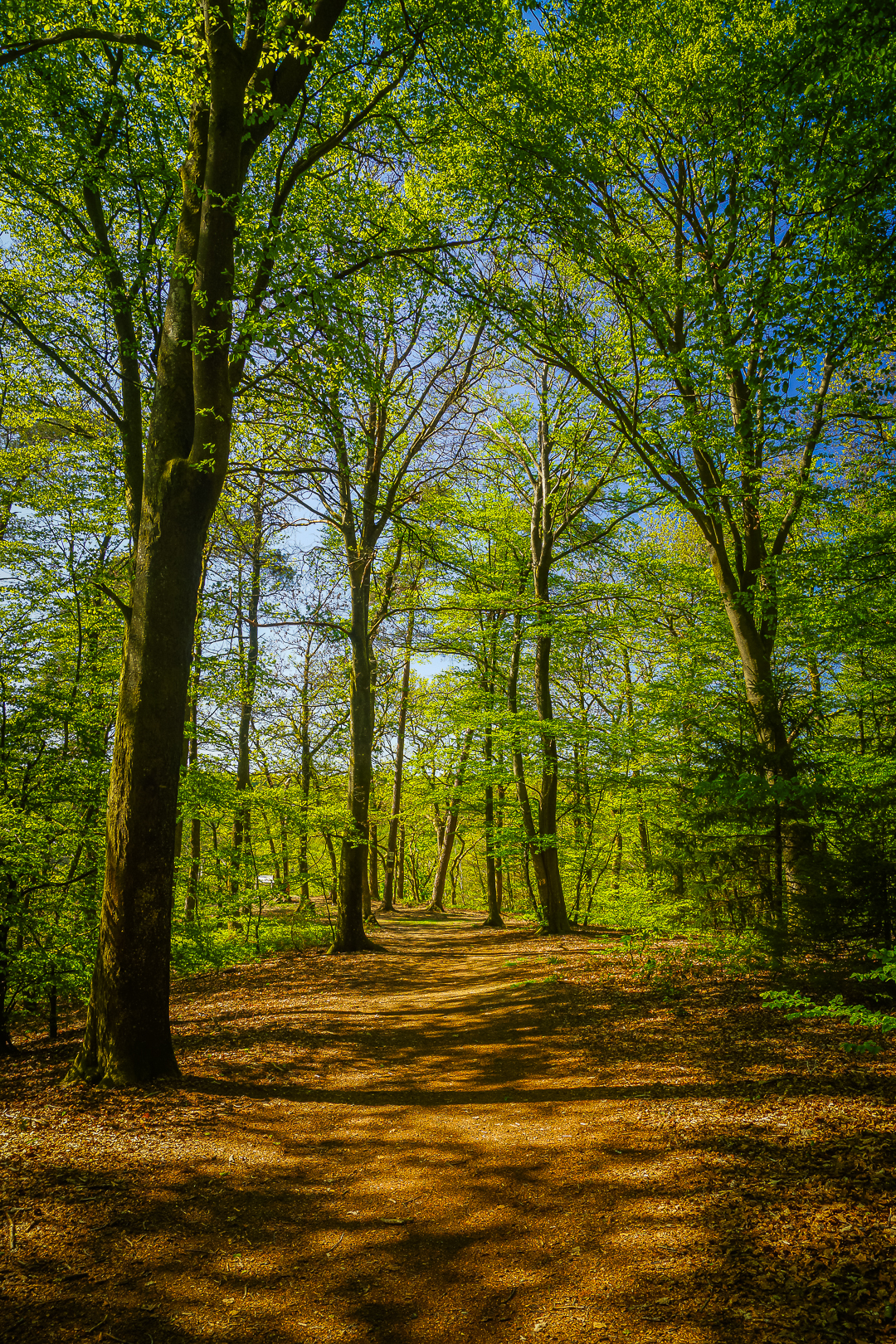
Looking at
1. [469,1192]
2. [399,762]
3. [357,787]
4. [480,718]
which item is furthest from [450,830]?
[469,1192]

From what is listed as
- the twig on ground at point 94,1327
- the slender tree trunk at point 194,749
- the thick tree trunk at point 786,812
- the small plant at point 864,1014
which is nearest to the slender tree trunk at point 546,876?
the thick tree trunk at point 786,812

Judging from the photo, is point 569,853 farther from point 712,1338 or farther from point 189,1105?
point 712,1338

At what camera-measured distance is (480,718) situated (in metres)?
14.1

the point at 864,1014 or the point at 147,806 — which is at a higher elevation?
the point at 147,806

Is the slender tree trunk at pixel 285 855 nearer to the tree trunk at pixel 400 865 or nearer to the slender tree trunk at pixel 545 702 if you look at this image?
the slender tree trunk at pixel 545 702

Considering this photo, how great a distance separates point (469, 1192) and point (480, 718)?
10.9 meters

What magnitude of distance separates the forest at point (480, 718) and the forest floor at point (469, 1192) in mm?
27

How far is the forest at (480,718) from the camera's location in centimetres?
286

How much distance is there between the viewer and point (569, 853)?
15.2 meters

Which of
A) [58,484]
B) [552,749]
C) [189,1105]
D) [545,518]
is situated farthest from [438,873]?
[189,1105]

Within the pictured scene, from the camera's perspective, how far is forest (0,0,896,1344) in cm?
286

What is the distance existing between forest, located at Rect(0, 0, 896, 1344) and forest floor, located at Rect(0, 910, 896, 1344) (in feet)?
0.09

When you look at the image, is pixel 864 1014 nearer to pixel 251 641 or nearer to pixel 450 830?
pixel 251 641

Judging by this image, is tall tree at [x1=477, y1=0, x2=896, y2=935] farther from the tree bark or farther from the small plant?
the tree bark
